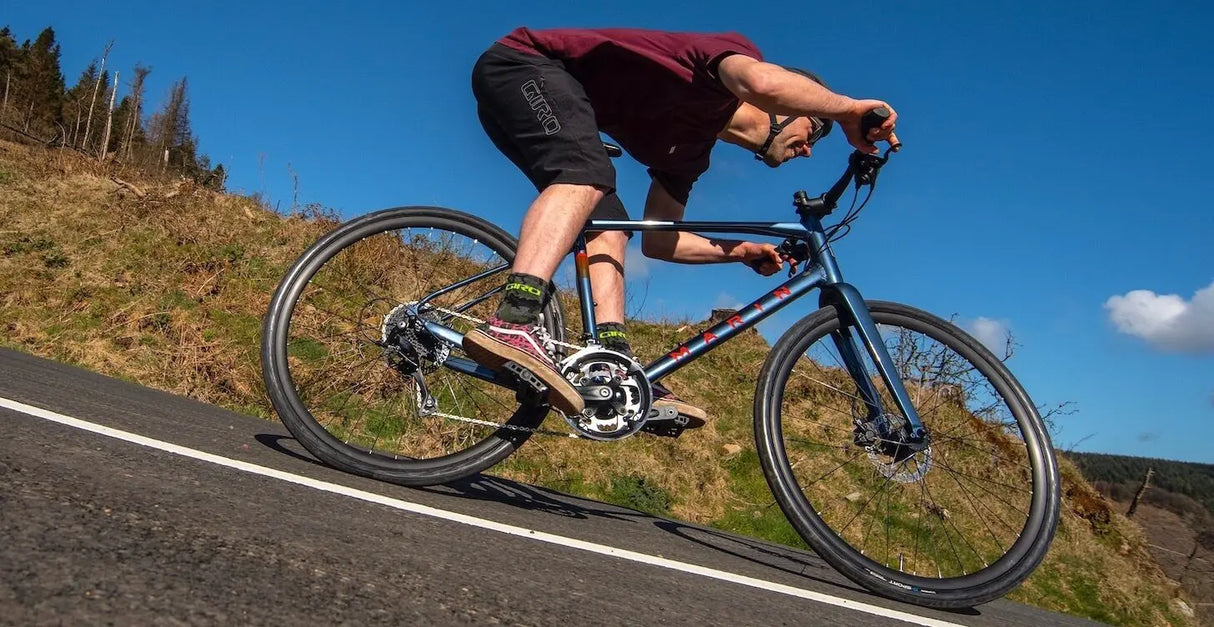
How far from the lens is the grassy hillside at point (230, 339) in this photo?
535 centimetres

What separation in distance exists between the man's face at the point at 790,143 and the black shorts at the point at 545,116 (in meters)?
0.86

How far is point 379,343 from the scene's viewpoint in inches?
118

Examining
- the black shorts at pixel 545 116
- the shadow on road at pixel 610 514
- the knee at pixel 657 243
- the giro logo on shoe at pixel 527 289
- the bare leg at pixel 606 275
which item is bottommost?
the shadow on road at pixel 610 514

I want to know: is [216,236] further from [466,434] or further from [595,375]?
[595,375]

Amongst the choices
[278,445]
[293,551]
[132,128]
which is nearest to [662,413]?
[278,445]

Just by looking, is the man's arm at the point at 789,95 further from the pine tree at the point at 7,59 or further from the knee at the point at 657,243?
the pine tree at the point at 7,59

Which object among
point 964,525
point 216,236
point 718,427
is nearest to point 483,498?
point 718,427

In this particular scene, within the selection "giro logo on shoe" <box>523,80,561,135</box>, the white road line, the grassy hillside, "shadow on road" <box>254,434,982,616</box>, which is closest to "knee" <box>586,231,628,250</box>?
"giro logo on shoe" <box>523,80,561,135</box>

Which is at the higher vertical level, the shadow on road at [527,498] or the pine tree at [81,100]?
the pine tree at [81,100]

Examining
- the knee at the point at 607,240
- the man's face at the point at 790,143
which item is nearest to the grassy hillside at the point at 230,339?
the knee at the point at 607,240

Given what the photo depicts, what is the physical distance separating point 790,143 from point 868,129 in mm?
521

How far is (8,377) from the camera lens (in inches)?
114

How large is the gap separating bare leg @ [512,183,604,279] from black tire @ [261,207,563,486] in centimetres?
33

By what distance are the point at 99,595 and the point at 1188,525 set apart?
1963 centimetres
